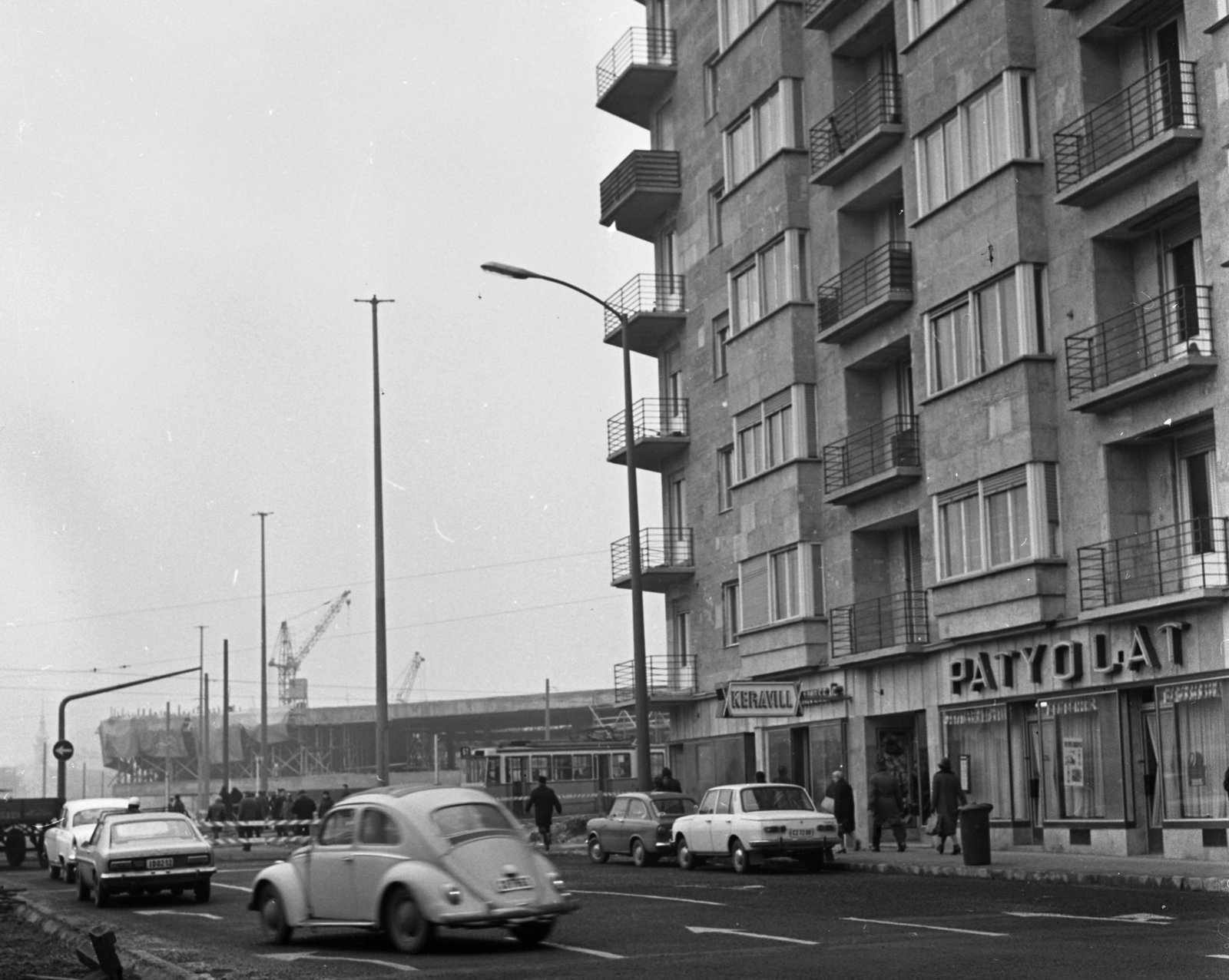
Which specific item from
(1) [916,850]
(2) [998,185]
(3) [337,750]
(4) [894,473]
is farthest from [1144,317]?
(3) [337,750]

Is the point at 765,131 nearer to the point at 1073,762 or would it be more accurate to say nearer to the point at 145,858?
the point at 1073,762

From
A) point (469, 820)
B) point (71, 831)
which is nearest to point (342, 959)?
point (469, 820)

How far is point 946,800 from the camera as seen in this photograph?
3247cm

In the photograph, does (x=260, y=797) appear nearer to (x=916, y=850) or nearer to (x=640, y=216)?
(x=640, y=216)

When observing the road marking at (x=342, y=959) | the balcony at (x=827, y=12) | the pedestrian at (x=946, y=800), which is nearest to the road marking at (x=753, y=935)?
the road marking at (x=342, y=959)

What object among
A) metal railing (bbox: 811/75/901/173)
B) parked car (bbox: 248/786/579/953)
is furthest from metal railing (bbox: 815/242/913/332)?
parked car (bbox: 248/786/579/953)

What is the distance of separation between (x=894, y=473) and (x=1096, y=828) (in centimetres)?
886

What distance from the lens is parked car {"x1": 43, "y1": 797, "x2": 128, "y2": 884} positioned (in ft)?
114

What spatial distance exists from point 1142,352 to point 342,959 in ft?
62.7

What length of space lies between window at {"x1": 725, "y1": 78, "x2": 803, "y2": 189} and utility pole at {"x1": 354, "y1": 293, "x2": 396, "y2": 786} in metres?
12.2

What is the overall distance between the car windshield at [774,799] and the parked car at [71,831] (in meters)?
11.7

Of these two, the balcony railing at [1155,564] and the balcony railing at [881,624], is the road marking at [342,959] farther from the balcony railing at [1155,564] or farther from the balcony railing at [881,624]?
the balcony railing at [881,624]

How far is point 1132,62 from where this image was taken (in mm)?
31703

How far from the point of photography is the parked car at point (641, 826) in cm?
3459
